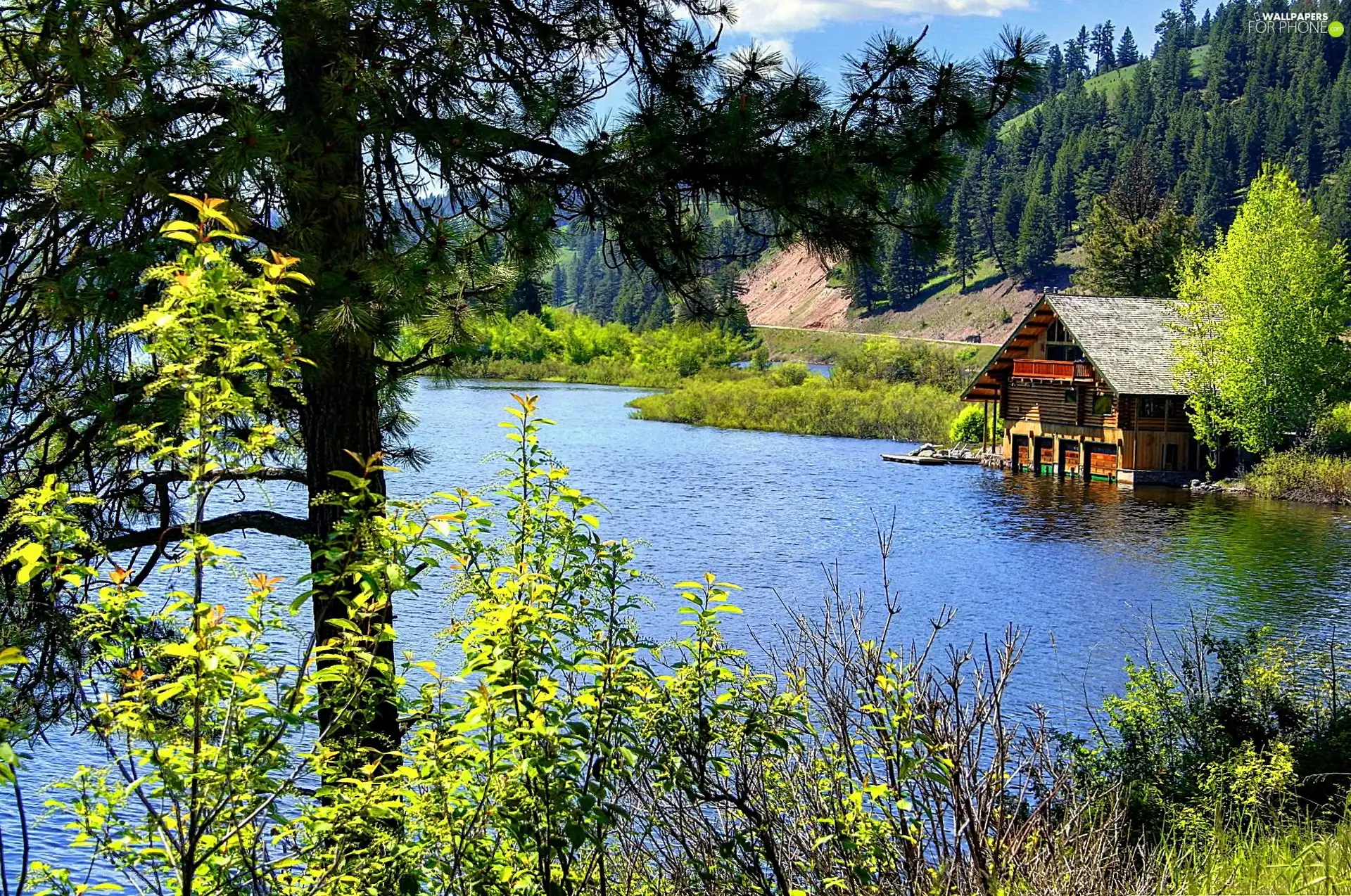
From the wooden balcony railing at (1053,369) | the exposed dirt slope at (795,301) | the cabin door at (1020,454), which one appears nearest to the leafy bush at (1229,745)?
the wooden balcony railing at (1053,369)

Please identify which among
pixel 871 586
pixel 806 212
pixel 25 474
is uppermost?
pixel 806 212

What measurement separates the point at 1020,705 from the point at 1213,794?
17.1 feet

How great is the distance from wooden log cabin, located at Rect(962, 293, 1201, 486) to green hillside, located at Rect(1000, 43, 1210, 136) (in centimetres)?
11839

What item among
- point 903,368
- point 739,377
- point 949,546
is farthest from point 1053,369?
point 739,377

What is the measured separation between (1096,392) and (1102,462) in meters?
2.24

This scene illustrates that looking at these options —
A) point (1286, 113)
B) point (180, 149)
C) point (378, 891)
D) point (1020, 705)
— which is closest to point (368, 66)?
point (180, 149)

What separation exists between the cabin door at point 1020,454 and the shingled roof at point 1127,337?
4.88 m

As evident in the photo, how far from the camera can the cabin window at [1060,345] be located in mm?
41688

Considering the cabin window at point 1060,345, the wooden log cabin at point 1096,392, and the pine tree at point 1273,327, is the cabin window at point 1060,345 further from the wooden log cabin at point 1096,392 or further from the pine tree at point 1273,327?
the pine tree at point 1273,327

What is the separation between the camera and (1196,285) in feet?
129

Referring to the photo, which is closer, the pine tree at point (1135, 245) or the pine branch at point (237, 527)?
the pine branch at point (237, 527)

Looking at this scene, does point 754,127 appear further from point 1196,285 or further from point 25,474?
point 1196,285

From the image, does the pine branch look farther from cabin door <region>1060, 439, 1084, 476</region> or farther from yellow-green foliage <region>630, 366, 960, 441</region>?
yellow-green foliage <region>630, 366, 960, 441</region>

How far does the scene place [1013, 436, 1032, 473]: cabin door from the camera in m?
44.8
